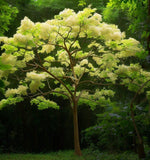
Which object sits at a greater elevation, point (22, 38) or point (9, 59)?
point (22, 38)

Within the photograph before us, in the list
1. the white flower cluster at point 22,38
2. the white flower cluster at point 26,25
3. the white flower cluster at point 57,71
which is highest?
the white flower cluster at point 26,25

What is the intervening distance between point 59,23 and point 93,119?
6536mm

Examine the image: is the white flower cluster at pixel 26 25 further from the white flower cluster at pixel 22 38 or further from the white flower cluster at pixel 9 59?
the white flower cluster at pixel 9 59

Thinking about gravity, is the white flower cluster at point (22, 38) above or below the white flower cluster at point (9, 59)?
above

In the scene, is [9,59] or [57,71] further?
[57,71]

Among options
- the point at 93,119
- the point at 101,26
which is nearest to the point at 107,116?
the point at 101,26

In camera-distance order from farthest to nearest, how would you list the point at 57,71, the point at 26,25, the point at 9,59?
the point at 57,71, the point at 9,59, the point at 26,25

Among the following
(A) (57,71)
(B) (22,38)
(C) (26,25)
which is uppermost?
(C) (26,25)

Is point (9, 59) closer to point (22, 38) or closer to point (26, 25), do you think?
point (22, 38)

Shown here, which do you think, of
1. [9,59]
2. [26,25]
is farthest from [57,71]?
[26,25]

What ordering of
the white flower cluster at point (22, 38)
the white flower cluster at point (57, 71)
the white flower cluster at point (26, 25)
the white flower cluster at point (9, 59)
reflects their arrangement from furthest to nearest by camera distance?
1. the white flower cluster at point (57, 71)
2. the white flower cluster at point (9, 59)
3. the white flower cluster at point (26, 25)
4. the white flower cluster at point (22, 38)

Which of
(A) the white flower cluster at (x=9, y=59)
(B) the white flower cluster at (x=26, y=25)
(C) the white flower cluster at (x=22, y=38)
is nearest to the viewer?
(C) the white flower cluster at (x=22, y=38)

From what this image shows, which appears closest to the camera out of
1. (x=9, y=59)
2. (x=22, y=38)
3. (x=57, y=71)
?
(x=22, y=38)

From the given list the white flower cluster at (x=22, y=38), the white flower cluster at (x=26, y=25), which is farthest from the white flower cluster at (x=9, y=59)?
the white flower cluster at (x=26, y=25)
